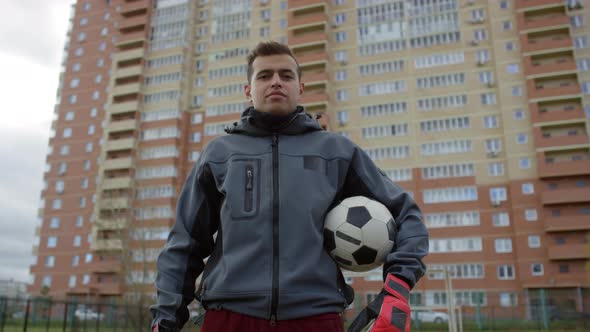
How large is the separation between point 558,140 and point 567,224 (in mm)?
7180

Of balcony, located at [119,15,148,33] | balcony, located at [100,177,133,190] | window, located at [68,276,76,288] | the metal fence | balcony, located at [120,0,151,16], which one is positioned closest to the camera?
the metal fence

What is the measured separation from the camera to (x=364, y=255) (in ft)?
8.75

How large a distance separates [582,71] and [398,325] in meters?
48.6

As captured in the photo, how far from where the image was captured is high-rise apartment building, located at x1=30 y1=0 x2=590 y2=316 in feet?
131

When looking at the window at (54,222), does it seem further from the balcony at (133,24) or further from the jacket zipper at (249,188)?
the jacket zipper at (249,188)

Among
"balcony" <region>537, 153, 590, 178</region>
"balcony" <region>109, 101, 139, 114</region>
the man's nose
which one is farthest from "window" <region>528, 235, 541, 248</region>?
"balcony" <region>109, 101, 139, 114</region>

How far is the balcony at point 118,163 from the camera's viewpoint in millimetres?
54075

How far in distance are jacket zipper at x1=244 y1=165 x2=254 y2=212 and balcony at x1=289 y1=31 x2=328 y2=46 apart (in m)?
48.7

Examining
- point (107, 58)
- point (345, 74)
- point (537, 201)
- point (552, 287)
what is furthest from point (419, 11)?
point (107, 58)

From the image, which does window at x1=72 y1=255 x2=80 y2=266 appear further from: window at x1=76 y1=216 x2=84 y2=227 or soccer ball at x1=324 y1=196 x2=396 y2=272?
soccer ball at x1=324 y1=196 x2=396 y2=272

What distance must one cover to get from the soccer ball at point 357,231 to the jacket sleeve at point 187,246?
68 centimetres

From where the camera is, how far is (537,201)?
4019cm

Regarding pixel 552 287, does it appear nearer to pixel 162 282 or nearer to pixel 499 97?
pixel 499 97

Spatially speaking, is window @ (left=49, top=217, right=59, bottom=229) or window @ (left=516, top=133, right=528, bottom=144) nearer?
window @ (left=516, top=133, right=528, bottom=144)
